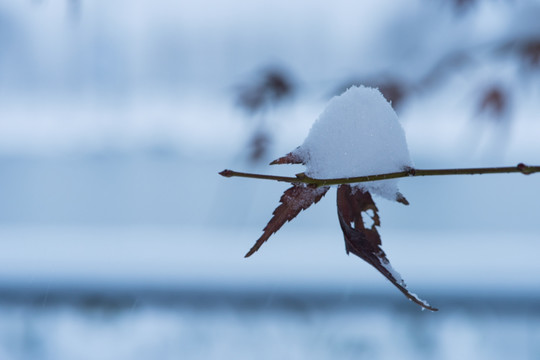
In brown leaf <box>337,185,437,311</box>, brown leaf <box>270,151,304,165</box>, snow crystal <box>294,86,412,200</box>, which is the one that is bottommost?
brown leaf <box>337,185,437,311</box>

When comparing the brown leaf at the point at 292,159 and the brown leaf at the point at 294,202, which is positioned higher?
the brown leaf at the point at 292,159

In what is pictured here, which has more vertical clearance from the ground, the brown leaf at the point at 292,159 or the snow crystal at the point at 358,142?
the snow crystal at the point at 358,142

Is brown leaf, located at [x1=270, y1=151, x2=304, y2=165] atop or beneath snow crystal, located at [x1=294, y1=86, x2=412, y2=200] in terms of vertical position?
beneath

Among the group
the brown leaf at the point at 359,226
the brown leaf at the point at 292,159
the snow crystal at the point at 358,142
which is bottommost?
the brown leaf at the point at 359,226

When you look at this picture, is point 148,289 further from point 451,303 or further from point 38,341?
point 451,303
